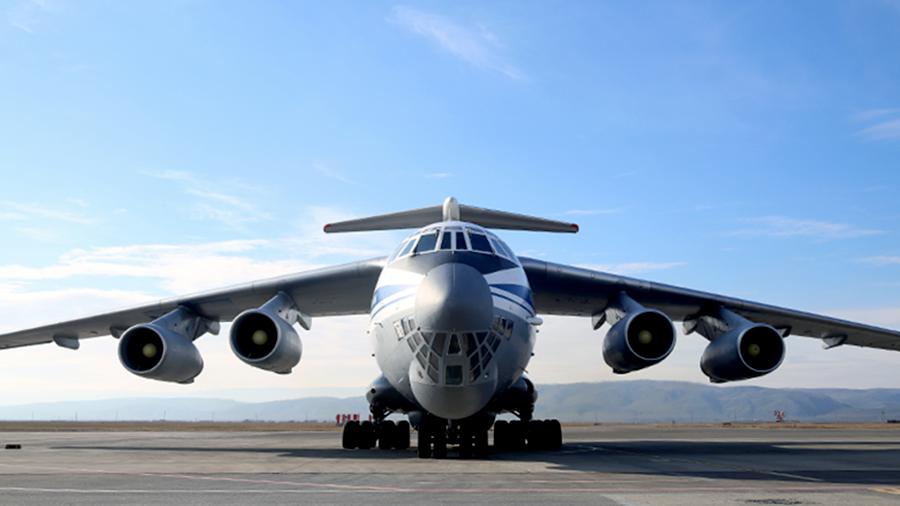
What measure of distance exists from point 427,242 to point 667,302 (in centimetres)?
691

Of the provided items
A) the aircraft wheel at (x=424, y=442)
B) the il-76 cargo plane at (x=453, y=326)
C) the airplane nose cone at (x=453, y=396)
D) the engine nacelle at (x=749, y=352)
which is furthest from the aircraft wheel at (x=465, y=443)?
the engine nacelle at (x=749, y=352)

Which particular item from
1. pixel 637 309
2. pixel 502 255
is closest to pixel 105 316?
pixel 502 255

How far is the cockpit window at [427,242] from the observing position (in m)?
11.5

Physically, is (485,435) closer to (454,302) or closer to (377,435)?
(377,435)

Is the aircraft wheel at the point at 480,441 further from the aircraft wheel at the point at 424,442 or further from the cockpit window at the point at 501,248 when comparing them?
the cockpit window at the point at 501,248

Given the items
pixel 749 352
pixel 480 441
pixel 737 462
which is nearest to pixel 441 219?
pixel 480 441

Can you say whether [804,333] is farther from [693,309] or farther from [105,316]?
[105,316]

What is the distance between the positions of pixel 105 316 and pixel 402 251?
7795 mm

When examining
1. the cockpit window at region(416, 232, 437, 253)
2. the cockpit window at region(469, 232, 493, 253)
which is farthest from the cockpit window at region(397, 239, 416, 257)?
the cockpit window at region(469, 232, 493, 253)

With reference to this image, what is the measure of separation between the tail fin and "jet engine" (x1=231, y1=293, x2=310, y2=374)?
2431mm

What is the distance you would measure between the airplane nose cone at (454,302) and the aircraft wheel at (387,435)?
18.3 ft

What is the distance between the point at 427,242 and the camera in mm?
11633

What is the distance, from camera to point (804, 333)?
1820 centimetres

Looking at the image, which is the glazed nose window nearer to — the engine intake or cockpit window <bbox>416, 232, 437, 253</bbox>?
cockpit window <bbox>416, 232, 437, 253</bbox>
